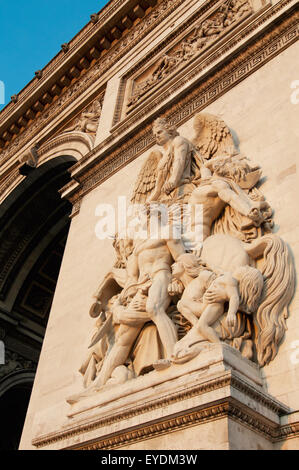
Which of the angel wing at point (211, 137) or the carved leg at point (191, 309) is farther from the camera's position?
the angel wing at point (211, 137)

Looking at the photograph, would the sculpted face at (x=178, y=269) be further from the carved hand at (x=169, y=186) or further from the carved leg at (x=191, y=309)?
the carved hand at (x=169, y=186)

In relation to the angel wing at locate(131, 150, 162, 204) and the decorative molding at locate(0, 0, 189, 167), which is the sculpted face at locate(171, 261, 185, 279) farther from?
the decorative molding at locate(0, 0, 189, 167)

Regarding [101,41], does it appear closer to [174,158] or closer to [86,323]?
[174,158]

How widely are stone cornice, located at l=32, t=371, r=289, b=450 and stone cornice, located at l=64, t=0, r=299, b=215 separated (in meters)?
4.63

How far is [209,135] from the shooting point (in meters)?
6.52

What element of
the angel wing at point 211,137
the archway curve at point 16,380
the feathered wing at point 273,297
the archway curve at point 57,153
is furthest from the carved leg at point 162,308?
the archway curve at point 16,380

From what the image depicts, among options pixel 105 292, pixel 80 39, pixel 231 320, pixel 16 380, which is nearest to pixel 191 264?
pixel 231 320

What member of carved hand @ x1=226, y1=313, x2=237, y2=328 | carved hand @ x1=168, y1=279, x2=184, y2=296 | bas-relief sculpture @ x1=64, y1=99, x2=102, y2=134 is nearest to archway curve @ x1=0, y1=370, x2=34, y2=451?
bas-relief sculpture @ x1=64, y1=99, x2=102, y2=134

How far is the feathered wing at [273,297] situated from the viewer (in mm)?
4250

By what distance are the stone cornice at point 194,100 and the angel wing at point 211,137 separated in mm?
769

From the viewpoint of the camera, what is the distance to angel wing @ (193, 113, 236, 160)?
243 inches

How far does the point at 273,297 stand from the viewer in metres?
4.38

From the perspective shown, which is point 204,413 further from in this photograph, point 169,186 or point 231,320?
point 169,186

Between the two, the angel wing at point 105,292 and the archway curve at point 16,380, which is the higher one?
the archway curve at point 16,380
